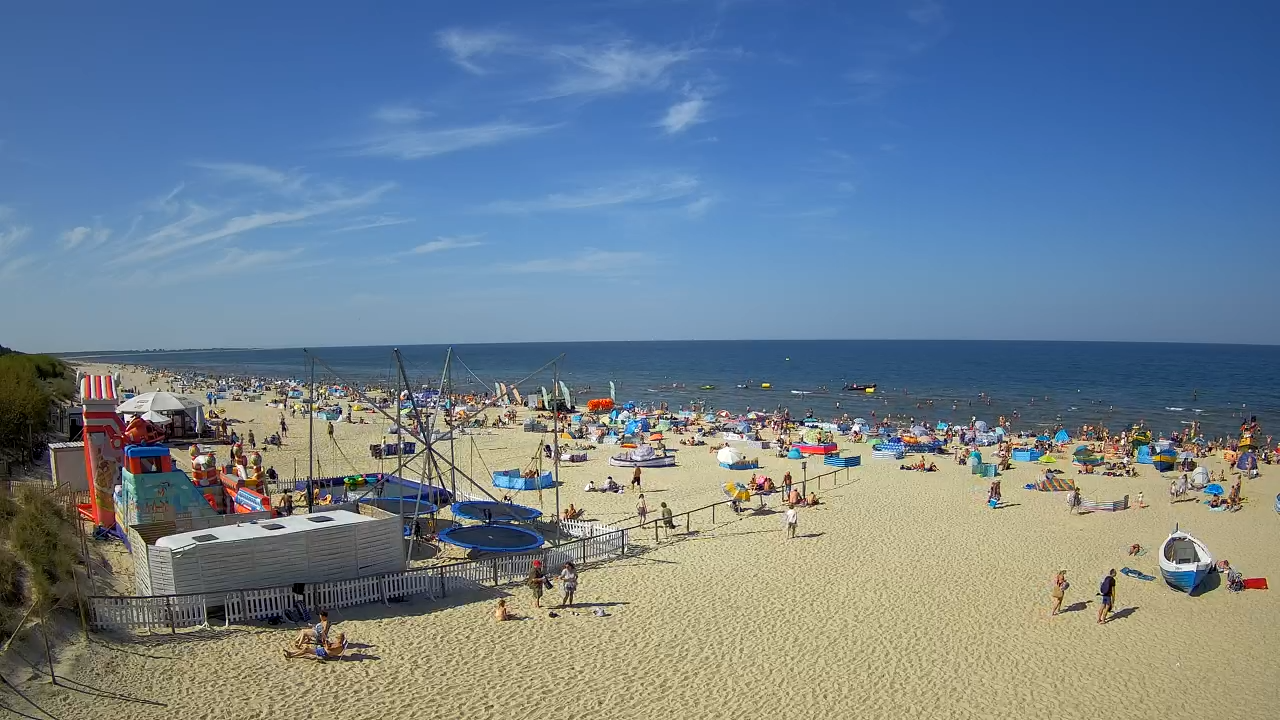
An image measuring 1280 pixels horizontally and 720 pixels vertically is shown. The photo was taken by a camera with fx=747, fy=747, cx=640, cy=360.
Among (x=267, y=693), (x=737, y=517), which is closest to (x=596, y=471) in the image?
(x=737, y=517)

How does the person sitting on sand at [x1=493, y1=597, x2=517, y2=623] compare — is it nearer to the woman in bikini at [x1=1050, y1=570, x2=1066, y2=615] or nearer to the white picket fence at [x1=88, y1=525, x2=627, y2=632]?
the white picket fence at [x1=88, y1=525, x2=627, y2=632]

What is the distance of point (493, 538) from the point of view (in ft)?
53.9

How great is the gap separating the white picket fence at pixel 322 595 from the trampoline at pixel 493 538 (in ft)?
2.44

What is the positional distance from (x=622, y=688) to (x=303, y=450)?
94.8 ft

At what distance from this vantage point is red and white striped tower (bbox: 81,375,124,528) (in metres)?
16.7

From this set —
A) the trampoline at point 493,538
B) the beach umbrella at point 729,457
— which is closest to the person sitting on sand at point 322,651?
the trampoline at point 493,538

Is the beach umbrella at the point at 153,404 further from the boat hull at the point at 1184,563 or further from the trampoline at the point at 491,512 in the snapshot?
the boat hull at the point at 1184,563

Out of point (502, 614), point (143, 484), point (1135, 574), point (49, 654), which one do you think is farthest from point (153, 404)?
point (1135, 574)

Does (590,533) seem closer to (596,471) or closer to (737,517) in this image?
(737,517)

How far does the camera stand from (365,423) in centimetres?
4669

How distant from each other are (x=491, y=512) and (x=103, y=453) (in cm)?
919

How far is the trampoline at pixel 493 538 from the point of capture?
15820mm

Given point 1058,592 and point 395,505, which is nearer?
point 1058,592

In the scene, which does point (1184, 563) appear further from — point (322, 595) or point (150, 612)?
point (150, 612)
